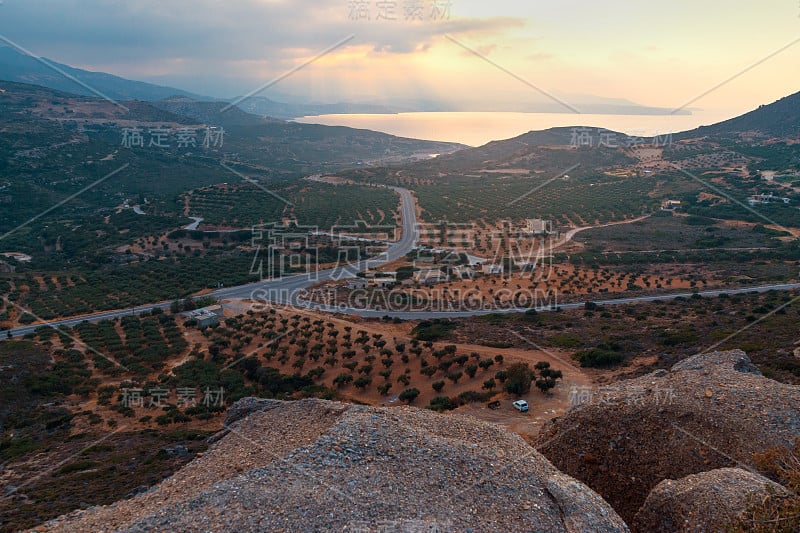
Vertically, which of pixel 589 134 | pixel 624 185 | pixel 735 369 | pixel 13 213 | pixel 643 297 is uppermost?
pixel 589 134

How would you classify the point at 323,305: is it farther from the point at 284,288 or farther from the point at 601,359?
the point at 601,359

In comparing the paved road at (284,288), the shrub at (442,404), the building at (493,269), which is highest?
the building at (493,269)

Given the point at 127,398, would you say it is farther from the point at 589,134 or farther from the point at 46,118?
the point at 589,134

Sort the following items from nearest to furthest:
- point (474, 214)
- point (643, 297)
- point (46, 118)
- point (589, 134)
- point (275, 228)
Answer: point (643, 297), point (275, 228), point (474, 214), point (46, 118), point (589, 134)

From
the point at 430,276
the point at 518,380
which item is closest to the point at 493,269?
the point at 430,276

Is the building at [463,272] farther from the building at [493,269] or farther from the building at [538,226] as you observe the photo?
the building at [538,226]

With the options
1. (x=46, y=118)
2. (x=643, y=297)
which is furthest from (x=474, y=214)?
(x=46, y=118)

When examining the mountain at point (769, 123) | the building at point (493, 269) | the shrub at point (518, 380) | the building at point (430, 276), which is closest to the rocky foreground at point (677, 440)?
the shrub at point (518, 380)
